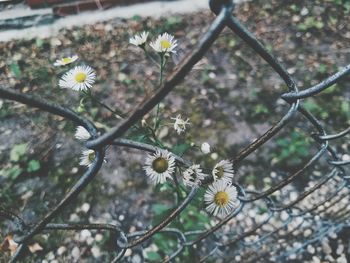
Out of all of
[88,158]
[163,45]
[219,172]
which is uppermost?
[163,45]

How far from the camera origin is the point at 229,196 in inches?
33.6

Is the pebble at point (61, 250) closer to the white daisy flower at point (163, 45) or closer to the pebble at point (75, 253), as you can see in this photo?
the pebble at point (75, 253)

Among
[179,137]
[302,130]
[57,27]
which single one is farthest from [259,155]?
[57,27]

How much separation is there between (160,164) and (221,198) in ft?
0.61

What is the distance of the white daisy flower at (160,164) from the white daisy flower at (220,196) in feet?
0.34

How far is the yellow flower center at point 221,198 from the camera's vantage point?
32.8 inches

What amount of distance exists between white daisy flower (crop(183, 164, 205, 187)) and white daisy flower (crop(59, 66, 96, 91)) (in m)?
0.43

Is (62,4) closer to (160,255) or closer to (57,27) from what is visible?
(57,27)

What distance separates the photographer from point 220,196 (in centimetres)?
85

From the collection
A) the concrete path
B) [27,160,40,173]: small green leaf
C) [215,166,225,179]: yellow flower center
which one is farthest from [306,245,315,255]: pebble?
the concrete path

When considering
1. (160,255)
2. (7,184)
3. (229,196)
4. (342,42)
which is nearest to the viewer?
(229,196)

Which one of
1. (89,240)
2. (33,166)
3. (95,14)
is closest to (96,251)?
(89,240)

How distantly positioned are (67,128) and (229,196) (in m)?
1.81

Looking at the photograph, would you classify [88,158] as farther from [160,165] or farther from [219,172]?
[219,172]
